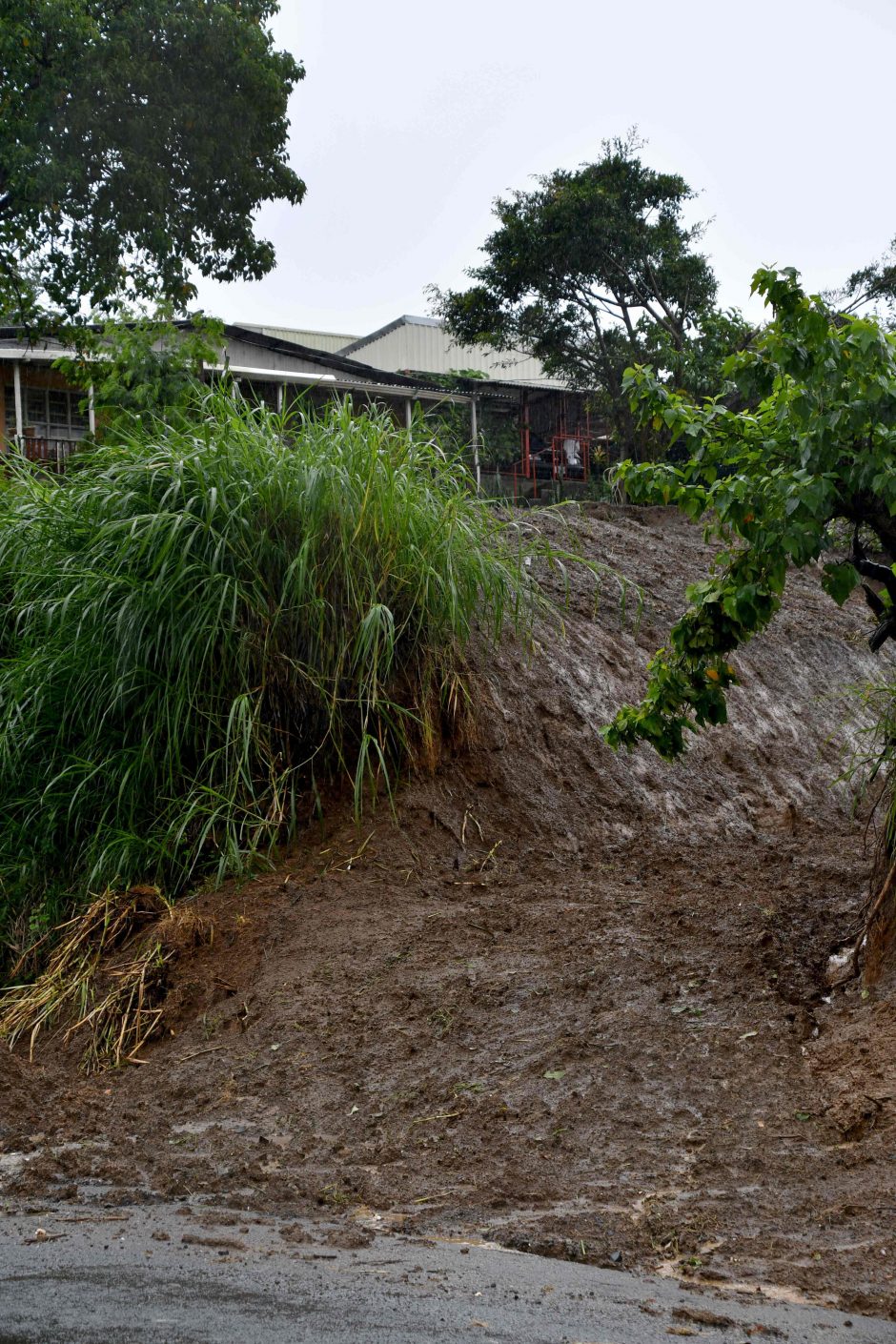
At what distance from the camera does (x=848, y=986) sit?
442 centimetres

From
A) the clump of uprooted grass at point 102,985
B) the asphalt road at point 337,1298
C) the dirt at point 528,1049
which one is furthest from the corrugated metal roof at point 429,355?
the asphalt road at point 337,1298

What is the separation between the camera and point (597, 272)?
23.7 meters

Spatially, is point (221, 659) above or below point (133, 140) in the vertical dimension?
below

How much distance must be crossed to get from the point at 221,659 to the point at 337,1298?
362 centimetres

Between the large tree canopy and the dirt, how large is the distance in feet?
27.2

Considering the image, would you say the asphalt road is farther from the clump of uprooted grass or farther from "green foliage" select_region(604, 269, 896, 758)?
"green foliage" select_region(604, 269, 896, 758)

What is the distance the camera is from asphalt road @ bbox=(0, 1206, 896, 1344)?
2.69m

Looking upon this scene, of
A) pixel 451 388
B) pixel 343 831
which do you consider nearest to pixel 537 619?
pixel 343 831

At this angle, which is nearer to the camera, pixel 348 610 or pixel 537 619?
pixel 348 610

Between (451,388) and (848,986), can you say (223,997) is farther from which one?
(451,388)

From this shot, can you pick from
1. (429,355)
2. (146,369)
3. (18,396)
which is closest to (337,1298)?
(146,369)

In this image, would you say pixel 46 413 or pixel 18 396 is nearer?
pixel 18 396

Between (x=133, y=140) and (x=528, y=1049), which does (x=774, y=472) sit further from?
(x=133, y=140)

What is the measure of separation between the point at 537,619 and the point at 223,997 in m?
3.76
